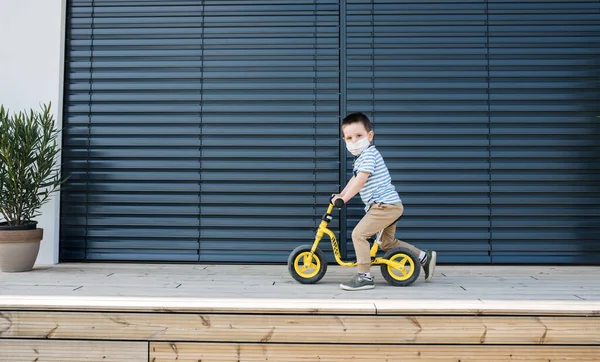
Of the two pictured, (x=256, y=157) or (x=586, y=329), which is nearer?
(x=586, y=329)

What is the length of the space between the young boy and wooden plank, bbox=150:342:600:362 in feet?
1.77

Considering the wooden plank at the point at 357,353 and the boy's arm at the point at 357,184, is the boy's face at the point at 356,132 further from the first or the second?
the wooden plank at the point at 357,353

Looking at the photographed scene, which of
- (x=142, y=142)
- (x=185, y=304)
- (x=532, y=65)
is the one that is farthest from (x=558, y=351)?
(x=142, y=142)

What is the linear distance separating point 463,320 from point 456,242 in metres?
1.54

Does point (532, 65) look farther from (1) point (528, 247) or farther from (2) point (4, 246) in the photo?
(2) point (4, 246)

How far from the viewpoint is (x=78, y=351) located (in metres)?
2.14

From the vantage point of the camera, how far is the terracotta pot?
10.1ft

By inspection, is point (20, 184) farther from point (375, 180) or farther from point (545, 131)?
point (545, 131)

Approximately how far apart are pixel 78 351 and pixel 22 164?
1.68 meters

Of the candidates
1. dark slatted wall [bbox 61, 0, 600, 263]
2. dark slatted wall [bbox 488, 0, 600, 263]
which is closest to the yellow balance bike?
dark slatted wall [bbox 61, 0, 600, 263]

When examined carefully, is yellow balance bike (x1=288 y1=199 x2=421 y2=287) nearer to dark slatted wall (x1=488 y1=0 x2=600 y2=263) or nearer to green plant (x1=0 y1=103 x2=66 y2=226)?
dark slatted wall (x1=488 y1=0 x2=600 y2=263)

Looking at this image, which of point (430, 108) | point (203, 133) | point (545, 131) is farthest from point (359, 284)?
point (545, 131)

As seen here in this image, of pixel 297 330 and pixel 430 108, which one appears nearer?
pixel 297 330

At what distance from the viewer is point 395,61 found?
364 cm
